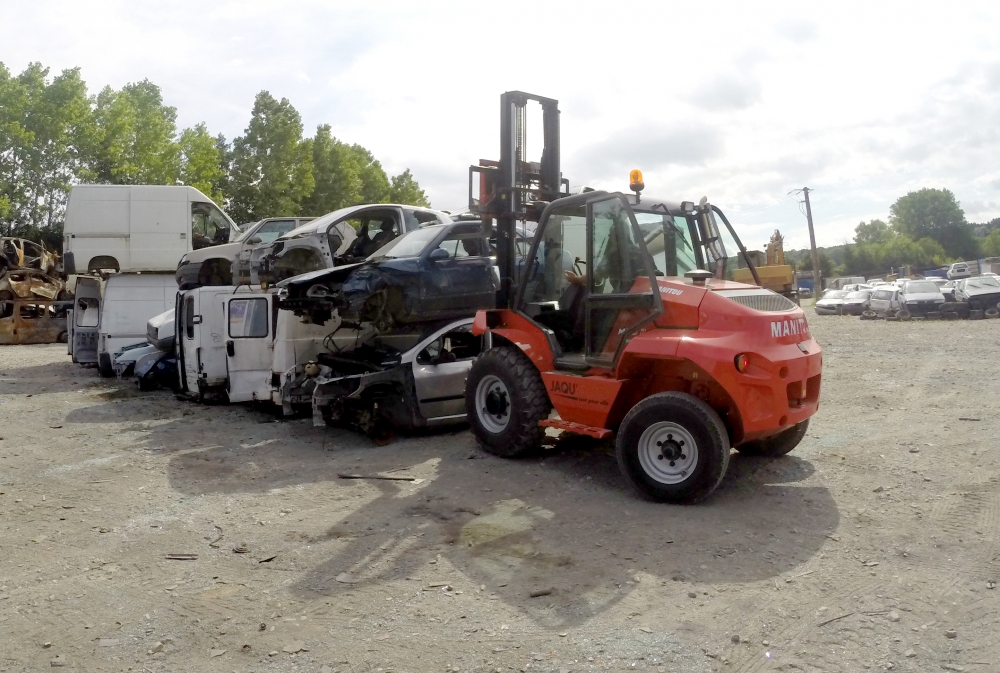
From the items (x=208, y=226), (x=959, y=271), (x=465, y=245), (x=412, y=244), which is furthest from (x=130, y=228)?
Result: (x=959, y=271)

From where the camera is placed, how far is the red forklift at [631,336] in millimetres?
5785

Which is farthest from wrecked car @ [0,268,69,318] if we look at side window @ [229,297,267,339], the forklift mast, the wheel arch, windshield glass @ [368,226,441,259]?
the wheel arch

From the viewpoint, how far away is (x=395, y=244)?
9.56 m

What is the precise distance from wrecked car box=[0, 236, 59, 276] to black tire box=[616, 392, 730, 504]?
70.7ft

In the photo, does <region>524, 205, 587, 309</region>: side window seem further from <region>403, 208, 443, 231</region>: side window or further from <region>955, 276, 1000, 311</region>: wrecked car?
<region>955, 276, 1000, 311</region>: wrecked car

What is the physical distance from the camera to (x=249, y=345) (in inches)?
390

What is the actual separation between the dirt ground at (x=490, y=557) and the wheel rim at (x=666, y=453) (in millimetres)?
257

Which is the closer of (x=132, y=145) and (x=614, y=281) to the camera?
(x=614, y=281)

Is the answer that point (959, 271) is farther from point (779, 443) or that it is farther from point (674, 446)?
point (674, 446)

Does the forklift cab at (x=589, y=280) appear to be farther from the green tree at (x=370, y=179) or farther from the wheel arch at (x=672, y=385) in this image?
the green tree at (x=370, y=179)

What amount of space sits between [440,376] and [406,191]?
129ft

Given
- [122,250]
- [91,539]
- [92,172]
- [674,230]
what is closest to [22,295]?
[122,250]

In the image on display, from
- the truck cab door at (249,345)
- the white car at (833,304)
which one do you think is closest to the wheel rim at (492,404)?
the truck cab door at (249,345)

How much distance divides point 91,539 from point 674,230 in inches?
196
